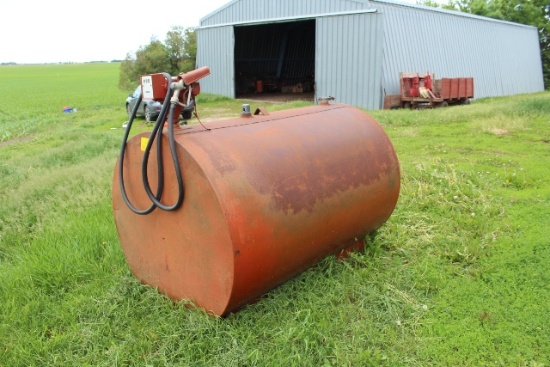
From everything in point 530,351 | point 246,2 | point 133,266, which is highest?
point 246,2

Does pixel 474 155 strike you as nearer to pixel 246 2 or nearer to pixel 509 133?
pixel 509 133

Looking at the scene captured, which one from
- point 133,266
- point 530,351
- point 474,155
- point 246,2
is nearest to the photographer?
point 530,351

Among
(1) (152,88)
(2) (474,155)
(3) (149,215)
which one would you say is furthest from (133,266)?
(2) (474,155)

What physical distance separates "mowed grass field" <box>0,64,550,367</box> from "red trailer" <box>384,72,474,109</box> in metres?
8.79

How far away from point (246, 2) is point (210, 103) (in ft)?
13.6

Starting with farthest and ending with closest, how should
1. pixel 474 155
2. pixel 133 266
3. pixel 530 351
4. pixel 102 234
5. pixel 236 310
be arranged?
pixel 474 155 → pixel 102 234 → pixel 133 266 → pixel 236 310 → pixel 530 351

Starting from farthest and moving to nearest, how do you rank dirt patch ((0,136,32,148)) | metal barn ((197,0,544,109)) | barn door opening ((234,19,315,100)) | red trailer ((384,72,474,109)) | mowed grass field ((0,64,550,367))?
1. barn door opening ((234,19,315,100))
2. metal barn ((197,0,544,109))
3. red trailer ((384,72,474,109))
4. dirt patch ((0,136,32,148))
5. mowed grass field ((0,64,550,367))

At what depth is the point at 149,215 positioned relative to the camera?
311cm

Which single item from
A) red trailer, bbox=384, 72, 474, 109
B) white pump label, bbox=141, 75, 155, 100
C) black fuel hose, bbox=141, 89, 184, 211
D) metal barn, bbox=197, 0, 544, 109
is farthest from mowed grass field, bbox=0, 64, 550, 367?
metal barn, bbox=197, 0, 544, 109

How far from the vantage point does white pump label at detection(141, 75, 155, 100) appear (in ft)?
9.08

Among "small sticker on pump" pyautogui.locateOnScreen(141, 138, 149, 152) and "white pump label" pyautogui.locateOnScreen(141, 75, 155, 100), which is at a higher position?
"white pump label" pyautogui.locateOnScreen(141, 75, 155, 100)

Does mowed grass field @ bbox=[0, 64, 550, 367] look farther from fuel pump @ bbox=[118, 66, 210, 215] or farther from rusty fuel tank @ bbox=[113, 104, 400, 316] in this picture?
fuel pump @ bbox=[118, 66, 210, 215]

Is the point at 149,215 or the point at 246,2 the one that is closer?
the point at 149,215

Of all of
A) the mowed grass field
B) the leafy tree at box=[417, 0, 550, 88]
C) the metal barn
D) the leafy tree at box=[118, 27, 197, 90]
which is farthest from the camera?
the leafy tree at box=[417, 0, 550, 88]
